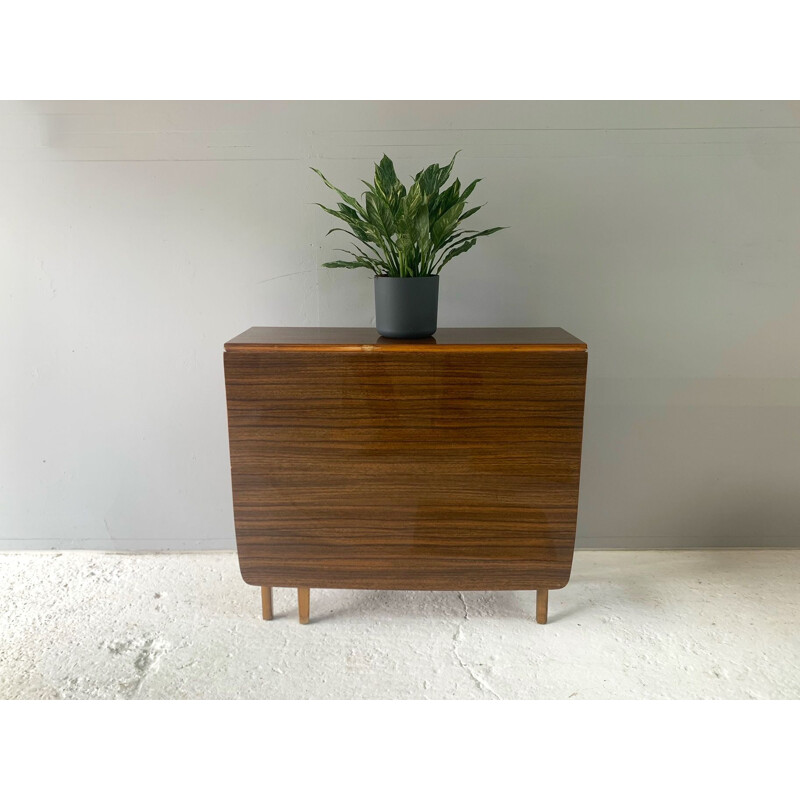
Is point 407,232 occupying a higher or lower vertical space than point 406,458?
higher

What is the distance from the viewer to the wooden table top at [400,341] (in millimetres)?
1925

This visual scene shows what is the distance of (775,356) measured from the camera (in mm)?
2445

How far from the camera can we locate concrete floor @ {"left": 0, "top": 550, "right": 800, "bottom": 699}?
1.84 meters

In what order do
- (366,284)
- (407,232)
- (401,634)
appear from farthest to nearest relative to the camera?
(366,284), (401,634), (407,232)

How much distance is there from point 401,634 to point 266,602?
425mm

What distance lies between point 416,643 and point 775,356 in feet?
→ 5.16

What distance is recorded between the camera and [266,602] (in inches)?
84.8

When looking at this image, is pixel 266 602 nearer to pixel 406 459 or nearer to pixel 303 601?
pixel 303 601

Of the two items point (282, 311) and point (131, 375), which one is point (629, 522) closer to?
point (282, 311)

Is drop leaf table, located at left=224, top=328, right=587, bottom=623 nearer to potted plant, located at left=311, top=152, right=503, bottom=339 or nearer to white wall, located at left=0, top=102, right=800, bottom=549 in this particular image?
potted plant, located at left=311, top=152, right=503, bottom=339

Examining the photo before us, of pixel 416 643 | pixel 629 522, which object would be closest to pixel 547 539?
pixel 416 643

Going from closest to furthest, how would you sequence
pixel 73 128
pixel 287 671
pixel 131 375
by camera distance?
pixel 287 671 → pixel 73 128 → pixel 131 375

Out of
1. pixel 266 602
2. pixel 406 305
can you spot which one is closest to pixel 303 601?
pixel 266 602

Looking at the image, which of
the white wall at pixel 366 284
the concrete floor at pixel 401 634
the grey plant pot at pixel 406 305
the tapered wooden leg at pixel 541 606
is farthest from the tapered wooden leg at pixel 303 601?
the grey plant pot at pixel 406 305
